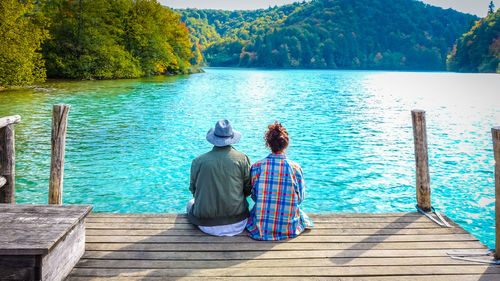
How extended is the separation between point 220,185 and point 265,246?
2.72ft

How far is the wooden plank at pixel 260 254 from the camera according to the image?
3824mm

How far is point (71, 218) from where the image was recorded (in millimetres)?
3557

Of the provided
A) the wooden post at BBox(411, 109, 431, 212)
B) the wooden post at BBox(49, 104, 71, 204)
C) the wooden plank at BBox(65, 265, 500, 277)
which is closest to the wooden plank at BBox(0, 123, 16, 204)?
the wooden post at BBox(49, 104, 71, 204)

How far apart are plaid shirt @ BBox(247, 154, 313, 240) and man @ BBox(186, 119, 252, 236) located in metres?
0.20

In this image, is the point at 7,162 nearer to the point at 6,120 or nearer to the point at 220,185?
the point at 6,120

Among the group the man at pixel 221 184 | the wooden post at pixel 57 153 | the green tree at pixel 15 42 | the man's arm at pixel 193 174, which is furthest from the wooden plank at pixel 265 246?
the green tree at pixel 15 42

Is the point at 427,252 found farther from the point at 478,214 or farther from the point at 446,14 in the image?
the point at 446,14

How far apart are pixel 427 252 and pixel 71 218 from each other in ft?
12.0

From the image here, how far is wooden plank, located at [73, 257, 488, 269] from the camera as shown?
3.65 metres

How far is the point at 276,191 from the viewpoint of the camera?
13.8ft

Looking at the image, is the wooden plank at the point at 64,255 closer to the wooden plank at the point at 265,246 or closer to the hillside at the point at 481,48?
the wooden plank at the point at 265,246

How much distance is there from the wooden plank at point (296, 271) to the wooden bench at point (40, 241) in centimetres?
27

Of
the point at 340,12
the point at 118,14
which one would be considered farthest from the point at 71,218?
the point at 340,12

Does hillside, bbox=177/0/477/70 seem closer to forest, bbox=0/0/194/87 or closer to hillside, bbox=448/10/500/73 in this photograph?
hillside, bbox=448/10/500/73
